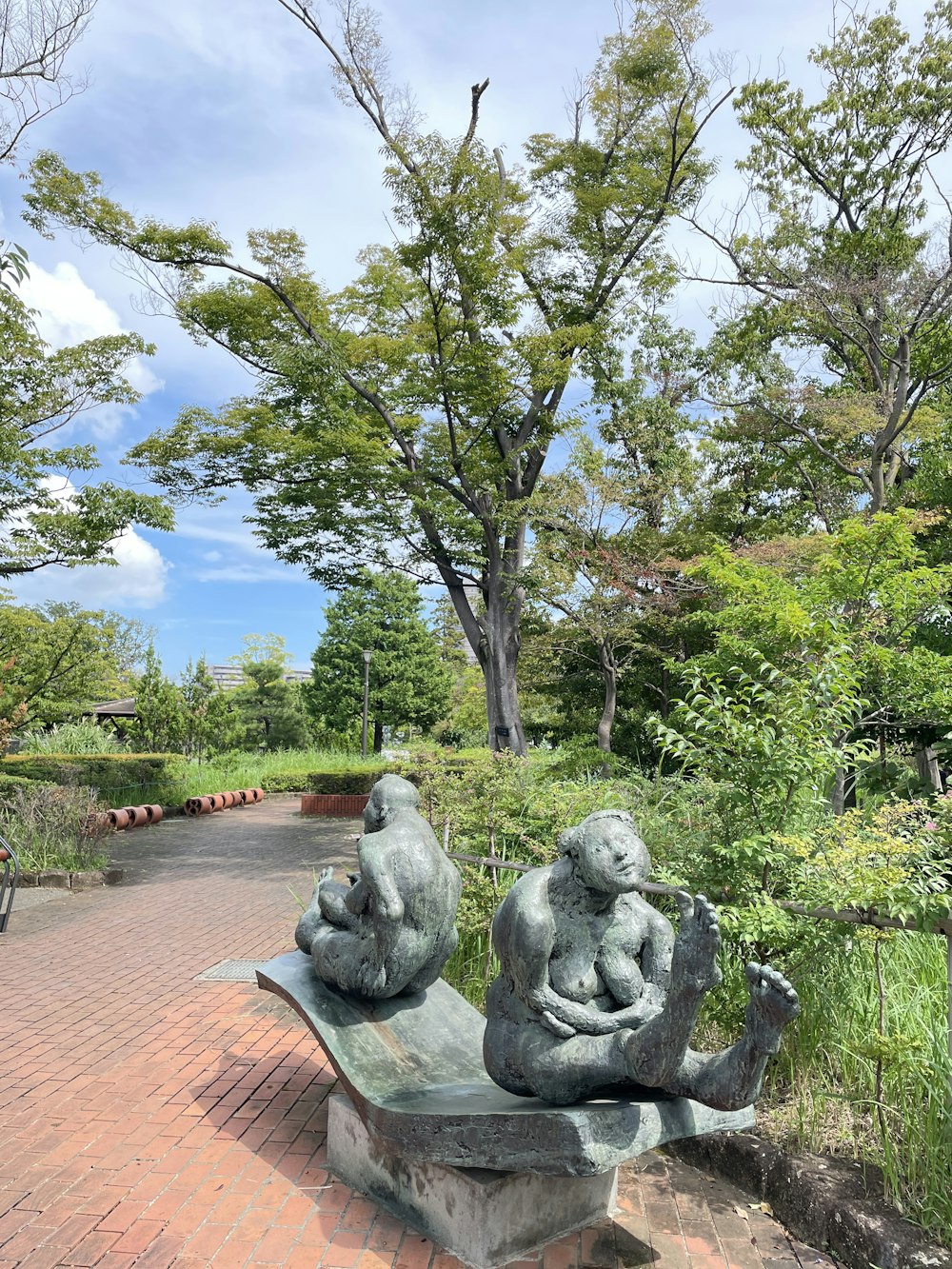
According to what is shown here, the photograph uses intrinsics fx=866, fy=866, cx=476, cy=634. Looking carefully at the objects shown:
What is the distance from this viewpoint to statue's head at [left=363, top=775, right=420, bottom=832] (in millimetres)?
3936

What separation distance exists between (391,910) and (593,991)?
3.32 feet

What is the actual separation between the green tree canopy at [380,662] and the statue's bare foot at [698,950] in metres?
25.4

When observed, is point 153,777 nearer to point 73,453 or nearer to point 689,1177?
point 73,453

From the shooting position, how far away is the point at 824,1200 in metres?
3.18

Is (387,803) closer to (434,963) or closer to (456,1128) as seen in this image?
(434,963)

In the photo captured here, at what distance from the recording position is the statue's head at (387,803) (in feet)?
12.9

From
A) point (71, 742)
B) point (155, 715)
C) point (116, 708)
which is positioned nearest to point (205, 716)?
point (155, 715)

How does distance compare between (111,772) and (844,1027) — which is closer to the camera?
(844,1027)

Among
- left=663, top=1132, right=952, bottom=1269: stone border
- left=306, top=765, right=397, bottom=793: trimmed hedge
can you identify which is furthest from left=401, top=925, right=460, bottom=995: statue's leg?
left=306, top=765, right=397, bottom=793: trimmed hedge

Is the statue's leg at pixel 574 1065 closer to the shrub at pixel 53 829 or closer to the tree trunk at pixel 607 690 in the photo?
the shrub at pixel 53 829

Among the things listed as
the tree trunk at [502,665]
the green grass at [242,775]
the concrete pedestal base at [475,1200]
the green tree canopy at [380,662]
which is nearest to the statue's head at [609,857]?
the concrete pedestal base at [475,1200]

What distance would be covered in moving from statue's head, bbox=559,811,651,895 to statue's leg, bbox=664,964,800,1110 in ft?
1.55

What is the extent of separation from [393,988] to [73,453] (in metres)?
11.7

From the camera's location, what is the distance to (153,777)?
19047 mm
